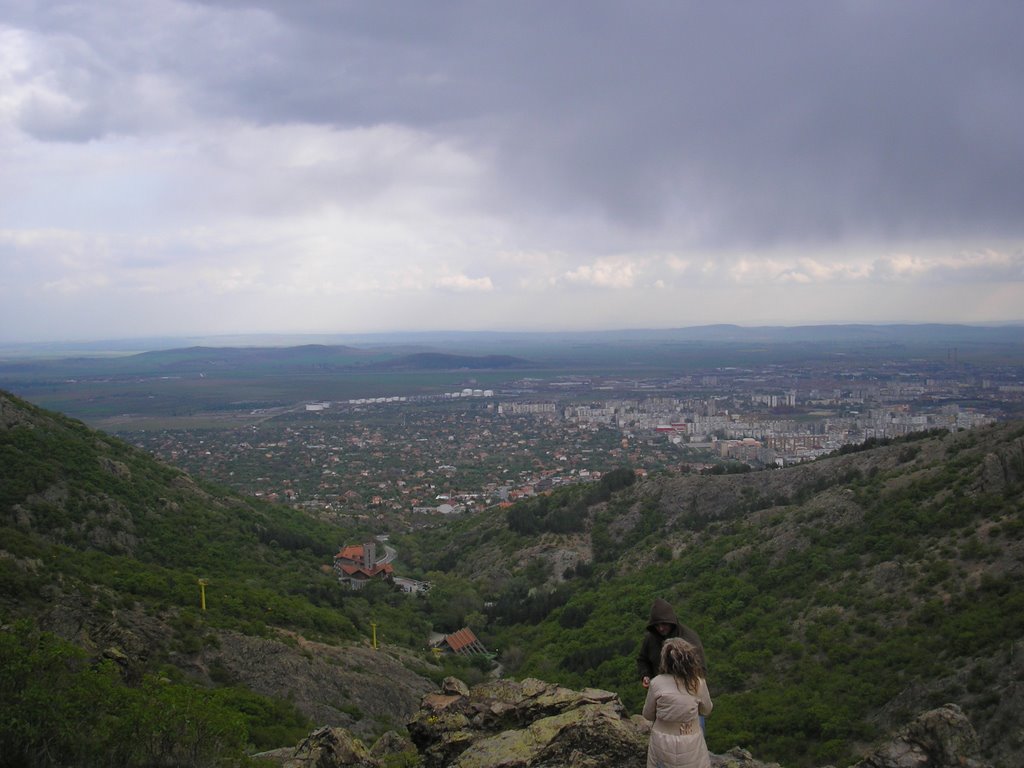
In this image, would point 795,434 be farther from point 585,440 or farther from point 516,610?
point 516,610

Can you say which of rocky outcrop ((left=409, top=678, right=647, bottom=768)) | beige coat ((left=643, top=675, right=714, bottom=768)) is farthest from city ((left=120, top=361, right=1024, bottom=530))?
beige coat ((left=643, top=675, right=714, bottom=768))

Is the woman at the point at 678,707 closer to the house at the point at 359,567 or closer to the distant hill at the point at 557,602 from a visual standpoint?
the distant hill at the point at 557,602

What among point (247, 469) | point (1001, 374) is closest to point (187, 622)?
point (247, 469)

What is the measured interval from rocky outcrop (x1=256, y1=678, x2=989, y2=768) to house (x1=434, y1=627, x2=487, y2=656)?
12.8 m

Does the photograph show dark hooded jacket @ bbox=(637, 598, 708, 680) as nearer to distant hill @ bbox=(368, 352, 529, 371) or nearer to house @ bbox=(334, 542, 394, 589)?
house @ bbox=(334, 542, 394, 589)

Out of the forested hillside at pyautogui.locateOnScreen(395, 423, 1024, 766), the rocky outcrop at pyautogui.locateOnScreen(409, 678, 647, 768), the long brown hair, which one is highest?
Answer: the long brown hair

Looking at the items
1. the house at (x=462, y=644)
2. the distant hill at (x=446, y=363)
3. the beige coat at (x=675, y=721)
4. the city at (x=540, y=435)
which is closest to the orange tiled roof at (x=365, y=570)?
the house at (x=462, y=644)

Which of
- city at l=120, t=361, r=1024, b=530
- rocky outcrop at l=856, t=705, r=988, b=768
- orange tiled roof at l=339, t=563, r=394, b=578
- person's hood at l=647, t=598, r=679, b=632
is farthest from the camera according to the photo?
city at l=120, t=361, r=1024, b=530

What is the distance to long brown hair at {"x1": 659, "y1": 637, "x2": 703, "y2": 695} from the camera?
4.25 metres

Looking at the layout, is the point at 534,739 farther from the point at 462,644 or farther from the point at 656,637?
the point at 462,644

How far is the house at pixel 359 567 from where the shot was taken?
26709 millimetres

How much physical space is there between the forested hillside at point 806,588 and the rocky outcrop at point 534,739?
116 inches

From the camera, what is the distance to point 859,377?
10319 centimetres

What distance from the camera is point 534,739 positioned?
6.70 metres
